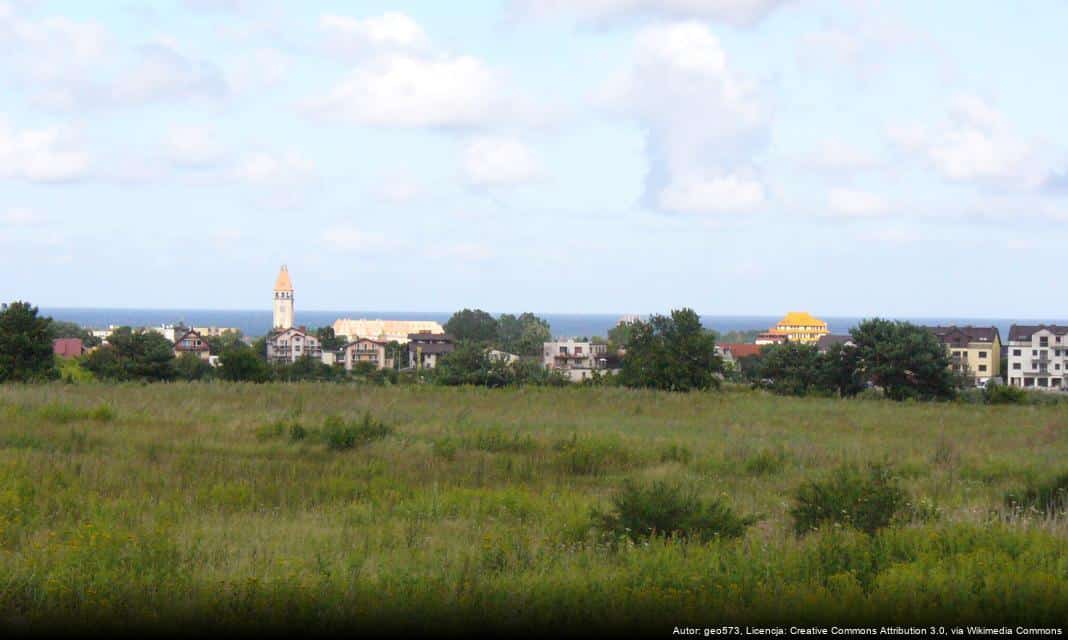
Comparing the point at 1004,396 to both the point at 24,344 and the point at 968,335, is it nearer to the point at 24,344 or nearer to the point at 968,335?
the point at 24,344

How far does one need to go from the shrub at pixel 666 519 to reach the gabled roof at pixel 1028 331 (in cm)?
9077

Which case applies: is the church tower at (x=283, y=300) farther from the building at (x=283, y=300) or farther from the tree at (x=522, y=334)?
the tree at (x=522, y=334)

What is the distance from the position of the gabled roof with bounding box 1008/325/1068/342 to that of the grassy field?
246 ft

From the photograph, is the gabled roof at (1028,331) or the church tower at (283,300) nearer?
the gabled roof at (1028,331)

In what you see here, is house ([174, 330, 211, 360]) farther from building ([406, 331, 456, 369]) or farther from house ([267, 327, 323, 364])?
building ([406, 331, 456, 369])

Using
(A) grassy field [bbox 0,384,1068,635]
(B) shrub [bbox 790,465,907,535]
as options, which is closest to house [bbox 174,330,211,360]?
(A) grassy field [bbox 0,384,1068,635]

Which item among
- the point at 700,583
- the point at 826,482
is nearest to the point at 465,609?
the point at 700,583

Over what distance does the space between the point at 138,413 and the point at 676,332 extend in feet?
107

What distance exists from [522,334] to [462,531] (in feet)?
431

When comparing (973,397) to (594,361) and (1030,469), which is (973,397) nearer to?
(1030,469)

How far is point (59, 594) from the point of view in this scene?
6359mm

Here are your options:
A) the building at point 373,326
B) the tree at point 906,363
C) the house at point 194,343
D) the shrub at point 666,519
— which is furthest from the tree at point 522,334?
the shrub at point 666,519

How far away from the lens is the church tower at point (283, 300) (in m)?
191

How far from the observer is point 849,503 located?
31.4 ft
